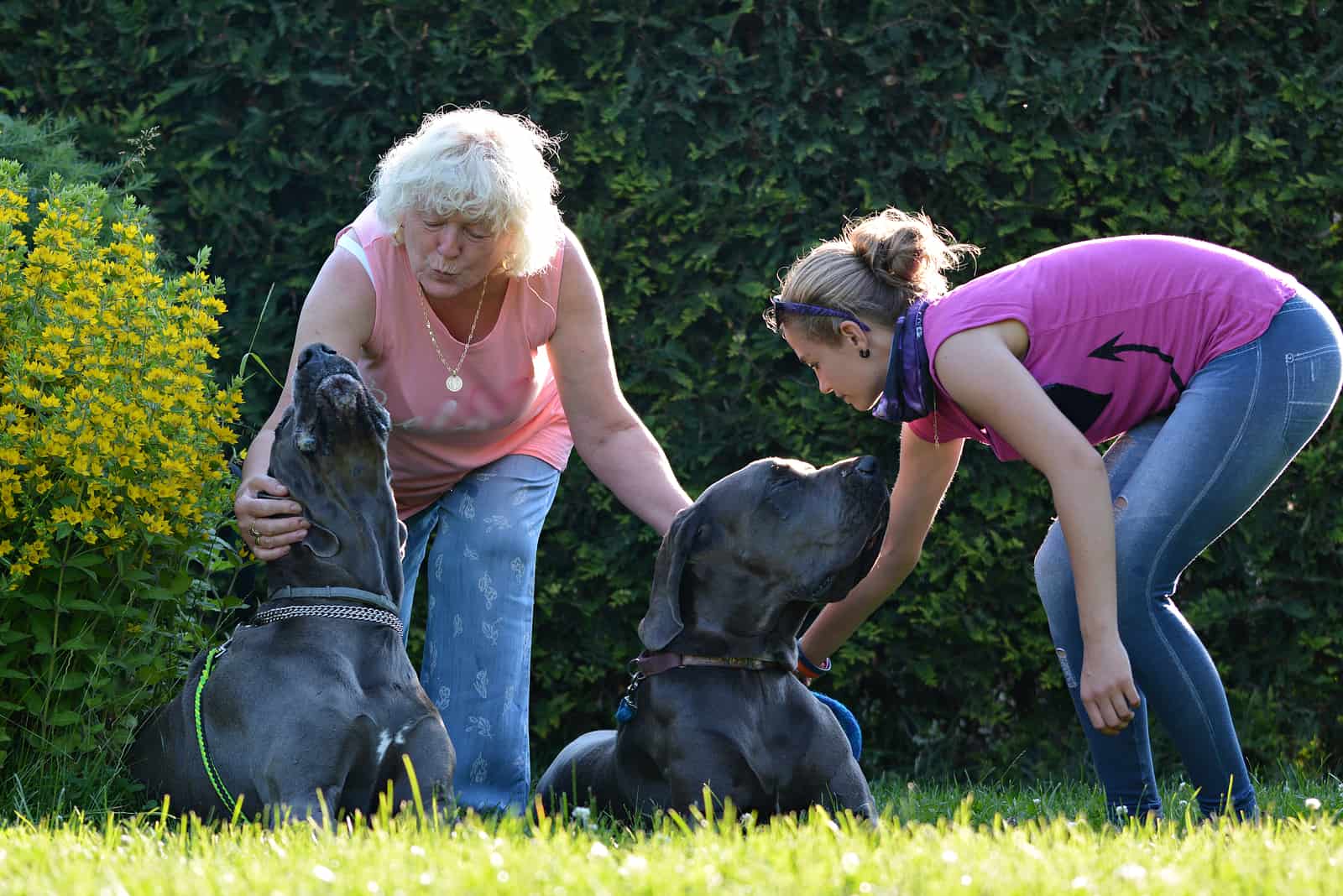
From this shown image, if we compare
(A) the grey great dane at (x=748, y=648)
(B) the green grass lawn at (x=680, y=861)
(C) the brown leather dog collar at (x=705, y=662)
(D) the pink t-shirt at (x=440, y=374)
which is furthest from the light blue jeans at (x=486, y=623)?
(B) the green grass lawn at (x=680, y=861)

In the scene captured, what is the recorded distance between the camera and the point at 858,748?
4250mm

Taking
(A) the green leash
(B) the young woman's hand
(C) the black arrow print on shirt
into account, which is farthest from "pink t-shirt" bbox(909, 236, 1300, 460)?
(A) the green leash

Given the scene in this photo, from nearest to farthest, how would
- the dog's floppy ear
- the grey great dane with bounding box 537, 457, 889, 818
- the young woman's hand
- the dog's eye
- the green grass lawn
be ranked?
1. the green grass lawn
2. the young woman's hand
3. the grey great dane with bounding box 537, 457, 889, 818
4. the dog's floppy ear
5. the dog's eye

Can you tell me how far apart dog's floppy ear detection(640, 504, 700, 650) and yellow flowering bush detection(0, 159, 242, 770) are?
1376mm

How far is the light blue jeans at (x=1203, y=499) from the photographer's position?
147 inches

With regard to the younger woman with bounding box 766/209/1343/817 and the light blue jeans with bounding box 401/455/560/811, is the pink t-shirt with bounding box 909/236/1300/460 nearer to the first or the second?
the younger woman with bounding box 766/209/1343/817

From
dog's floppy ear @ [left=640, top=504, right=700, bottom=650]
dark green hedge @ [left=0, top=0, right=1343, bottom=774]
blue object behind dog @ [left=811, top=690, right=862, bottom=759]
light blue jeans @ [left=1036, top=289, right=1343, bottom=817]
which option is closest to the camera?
light blue jeans @ [left=1036, top=289, right=1343, bottom=817]

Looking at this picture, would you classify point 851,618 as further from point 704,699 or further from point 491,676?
point 491,676

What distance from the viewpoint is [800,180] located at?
19.1 ft

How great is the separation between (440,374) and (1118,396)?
1.98 m

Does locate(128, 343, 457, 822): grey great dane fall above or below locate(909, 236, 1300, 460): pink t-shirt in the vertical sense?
below

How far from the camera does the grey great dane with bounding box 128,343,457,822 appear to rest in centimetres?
360

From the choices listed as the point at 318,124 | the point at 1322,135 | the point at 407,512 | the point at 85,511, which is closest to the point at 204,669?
the point at 85,511

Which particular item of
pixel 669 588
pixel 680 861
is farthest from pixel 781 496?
pixel 680 861
